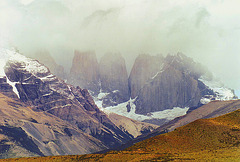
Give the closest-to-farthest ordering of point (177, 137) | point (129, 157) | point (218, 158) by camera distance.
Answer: point (218, 158) < point (129, 157) < point (177, 137)

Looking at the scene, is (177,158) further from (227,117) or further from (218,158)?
(227,117)

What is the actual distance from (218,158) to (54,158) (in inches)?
1996

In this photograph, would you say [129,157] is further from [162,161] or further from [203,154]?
[203,154]

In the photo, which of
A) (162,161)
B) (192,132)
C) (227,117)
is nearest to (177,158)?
(162,161)

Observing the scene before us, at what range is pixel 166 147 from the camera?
112250 millimetres

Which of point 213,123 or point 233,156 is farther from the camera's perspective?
point 213,123

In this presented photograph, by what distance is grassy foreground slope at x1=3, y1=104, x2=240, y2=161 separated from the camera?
102562mm

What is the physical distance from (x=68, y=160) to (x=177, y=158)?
34.2 metres

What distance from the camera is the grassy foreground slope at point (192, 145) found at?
10256 cm

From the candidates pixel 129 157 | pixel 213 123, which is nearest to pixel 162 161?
pixel 129 157

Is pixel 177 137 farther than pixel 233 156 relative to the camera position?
Yes

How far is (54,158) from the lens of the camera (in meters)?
123

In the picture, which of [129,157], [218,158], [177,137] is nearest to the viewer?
[218,158]

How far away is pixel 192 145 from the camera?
368 ft
